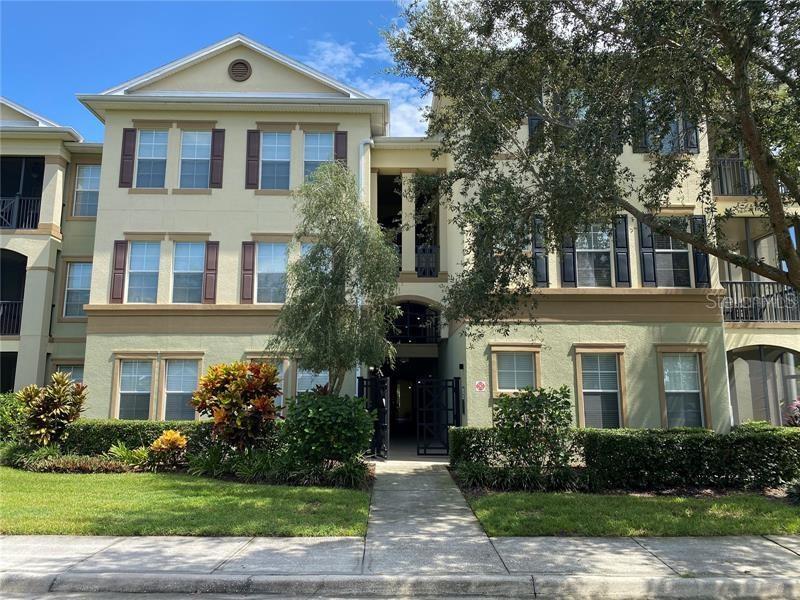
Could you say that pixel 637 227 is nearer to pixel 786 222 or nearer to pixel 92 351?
pixel 786 222

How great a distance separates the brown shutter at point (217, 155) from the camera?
1667 centimetres

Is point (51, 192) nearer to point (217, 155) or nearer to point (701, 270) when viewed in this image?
point (217, 155)

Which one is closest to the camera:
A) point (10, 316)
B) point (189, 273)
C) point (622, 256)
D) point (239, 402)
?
point (239, 402)

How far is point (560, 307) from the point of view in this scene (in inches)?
585

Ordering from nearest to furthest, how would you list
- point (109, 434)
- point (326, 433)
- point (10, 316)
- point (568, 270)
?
point (326, 433) < point (109, 434) < point (568, 270) < point (10, 316)

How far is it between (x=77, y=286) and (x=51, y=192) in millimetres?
2931

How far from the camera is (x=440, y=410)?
1558cm

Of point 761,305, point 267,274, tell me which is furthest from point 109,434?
point 761,305

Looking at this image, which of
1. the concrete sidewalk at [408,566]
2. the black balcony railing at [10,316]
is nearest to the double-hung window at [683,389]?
the concrete sidewalk at [408,566]

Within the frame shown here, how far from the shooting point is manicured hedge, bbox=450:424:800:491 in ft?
35.0

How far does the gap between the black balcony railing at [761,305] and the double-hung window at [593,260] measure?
154 inches

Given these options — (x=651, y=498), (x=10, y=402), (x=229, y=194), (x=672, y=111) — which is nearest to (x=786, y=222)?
(x=672, y=111)

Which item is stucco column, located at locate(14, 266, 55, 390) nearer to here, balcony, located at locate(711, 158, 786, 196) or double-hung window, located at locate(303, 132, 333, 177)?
double-hung window, located at locate(303, 132, 333, 177)

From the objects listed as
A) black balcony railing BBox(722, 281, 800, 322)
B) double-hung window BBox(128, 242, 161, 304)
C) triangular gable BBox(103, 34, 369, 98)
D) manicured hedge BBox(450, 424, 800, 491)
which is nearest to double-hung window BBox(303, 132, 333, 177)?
triangular gable BBox(103, 34, 369, 98)
